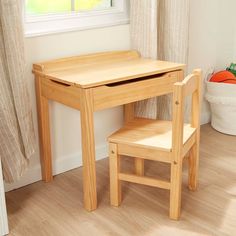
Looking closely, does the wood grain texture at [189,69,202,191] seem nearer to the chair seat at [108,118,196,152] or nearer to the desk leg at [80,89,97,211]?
the chair seat at [108,118,196,152]

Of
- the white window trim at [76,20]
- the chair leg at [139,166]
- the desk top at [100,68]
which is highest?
the white window trim at [76,20]

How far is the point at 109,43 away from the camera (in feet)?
8.34

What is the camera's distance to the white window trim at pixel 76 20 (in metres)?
2.23

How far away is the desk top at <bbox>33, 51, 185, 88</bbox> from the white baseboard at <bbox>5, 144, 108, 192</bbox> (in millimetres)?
568

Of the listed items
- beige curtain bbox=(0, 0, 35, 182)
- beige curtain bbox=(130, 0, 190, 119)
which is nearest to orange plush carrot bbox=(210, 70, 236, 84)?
beige curtain bbox=(130, 0, 190, 119)

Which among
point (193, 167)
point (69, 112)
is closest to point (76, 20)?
point (69, 112)

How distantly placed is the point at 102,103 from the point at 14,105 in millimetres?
424

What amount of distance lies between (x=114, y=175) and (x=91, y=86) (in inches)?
18.3

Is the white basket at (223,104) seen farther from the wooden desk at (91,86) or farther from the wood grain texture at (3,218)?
the wood grain texture at (3,218)

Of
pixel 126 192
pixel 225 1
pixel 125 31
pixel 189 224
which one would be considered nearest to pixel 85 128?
pixel 126 192

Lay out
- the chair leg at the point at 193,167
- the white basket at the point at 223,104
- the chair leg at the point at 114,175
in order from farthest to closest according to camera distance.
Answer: the white basket at the point at 223,104 < the chair leg at the point at 193,167 < the chair leg at the point at 114,175

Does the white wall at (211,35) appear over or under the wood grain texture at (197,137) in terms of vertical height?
over

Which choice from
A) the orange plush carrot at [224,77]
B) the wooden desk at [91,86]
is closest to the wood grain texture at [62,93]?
the wooden desk at [91,86]

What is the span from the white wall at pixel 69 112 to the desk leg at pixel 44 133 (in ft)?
0.15
